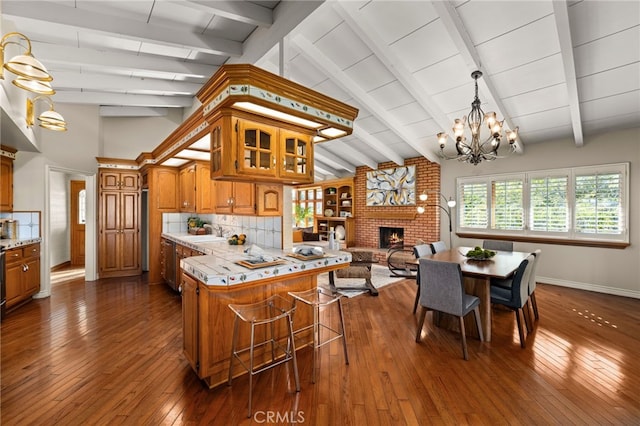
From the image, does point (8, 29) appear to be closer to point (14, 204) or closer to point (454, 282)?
point (14, 204)

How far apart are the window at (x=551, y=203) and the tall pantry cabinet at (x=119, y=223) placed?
21.7ft

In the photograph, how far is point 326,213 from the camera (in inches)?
343

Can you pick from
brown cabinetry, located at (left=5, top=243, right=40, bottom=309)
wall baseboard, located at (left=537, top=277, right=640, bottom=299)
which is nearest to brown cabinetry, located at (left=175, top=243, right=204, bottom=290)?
brown cabinetry, located at (left=5, top=243, right=40, bottom=309)

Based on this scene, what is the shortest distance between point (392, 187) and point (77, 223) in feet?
24.9

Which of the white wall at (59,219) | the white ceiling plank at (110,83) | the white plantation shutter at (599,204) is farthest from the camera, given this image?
the white wall at (59,219)

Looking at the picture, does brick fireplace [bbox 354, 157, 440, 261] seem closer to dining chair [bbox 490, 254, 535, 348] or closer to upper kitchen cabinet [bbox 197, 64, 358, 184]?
dining chair [bbox 490, 254, 535, 348]

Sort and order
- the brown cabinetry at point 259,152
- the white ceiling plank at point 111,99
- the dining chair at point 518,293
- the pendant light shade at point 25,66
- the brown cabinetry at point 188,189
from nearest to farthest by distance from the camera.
A: the pendant light shade at point 25,66 < the brown cabinetry at point 259,152 < the dining chair at point 518,293 < the brown cabinetry at point 188,189 < the white ceiling plank at point 111,99

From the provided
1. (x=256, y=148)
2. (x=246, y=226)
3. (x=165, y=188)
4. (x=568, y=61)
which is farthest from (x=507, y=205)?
(x=165, y=188)

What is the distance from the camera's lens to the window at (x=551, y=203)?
14.3 ft

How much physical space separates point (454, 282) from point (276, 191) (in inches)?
78.8

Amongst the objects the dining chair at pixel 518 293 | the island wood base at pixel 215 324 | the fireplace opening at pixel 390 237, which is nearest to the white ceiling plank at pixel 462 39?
the dining chair at pixel 518 293

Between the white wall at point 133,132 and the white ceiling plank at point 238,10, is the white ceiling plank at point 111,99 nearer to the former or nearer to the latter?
the white wall at point 133,132

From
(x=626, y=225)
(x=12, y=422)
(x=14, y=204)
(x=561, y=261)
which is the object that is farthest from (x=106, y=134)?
(x=626, y=225)

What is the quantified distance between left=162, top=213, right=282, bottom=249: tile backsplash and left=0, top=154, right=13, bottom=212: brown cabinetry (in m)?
1.91
